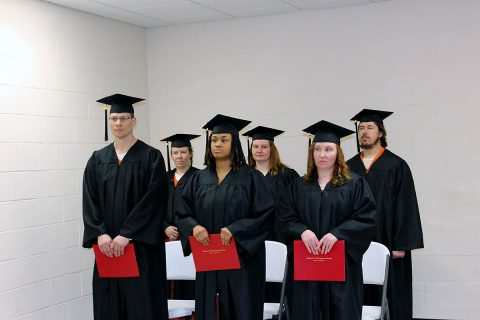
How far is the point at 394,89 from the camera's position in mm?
6449

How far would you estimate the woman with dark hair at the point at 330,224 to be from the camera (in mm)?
4059

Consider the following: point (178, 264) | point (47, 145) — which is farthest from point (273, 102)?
point (178, 264)

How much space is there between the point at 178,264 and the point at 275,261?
709 mm

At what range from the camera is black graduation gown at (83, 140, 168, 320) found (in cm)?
461

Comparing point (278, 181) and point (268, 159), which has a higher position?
point (268, 159)

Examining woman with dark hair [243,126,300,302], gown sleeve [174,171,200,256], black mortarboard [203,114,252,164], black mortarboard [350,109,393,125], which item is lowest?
gown sleeve [174,171,200,256]

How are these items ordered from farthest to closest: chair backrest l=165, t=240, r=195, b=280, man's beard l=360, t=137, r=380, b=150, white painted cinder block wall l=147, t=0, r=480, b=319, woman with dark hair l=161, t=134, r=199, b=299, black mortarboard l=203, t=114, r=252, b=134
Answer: white painted cinder block wall l=147, t=0, r=480, b=319 → woman with dark hair l=161, t=134, r=199, b=299 → man's beard l=360, t=137, r=380, b=150 → chair backrest l=165, t=240, r=195, b=280 → black mortarboard l=203, t=114, r=252, b=134

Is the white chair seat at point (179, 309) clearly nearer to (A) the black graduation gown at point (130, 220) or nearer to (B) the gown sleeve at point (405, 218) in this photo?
(A) the black graduation gown at point (130, 220)

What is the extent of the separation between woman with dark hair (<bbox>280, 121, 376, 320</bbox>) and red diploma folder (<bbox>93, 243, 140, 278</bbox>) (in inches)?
41.3

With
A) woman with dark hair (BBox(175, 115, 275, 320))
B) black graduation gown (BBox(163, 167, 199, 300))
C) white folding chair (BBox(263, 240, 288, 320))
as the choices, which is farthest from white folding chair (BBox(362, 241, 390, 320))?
black graduation gown (BBox(163, 167, 199, 300))

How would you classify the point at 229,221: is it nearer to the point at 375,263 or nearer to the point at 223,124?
the point at 223,124

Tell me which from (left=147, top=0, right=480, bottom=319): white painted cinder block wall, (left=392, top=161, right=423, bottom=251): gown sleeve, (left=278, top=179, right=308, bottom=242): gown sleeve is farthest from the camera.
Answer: (left=147, top=0, right=480, bottom=319): white painted cinder block wall

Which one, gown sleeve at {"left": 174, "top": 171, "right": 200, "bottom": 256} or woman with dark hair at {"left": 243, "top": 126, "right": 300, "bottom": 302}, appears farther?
woman with dark hair at {"left": 243, "top": 126, "right": 300, "bottom": 302}

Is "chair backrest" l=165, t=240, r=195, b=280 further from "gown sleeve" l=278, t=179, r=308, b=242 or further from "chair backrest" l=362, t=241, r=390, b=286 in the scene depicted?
"chair backrest" l=362, t=241, r=390, b=286
